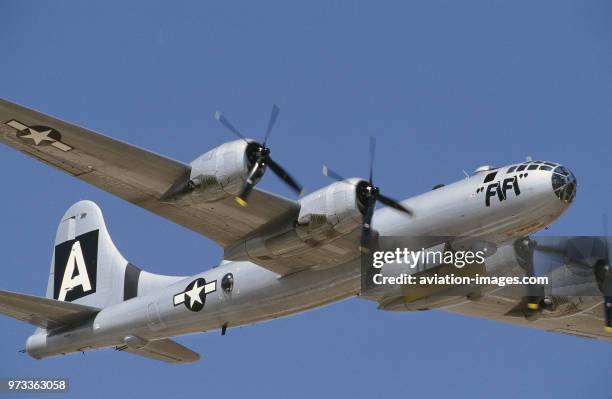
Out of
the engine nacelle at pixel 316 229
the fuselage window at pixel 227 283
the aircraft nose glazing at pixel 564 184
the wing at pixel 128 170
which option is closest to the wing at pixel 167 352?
the fuselage window at pixel 227 283

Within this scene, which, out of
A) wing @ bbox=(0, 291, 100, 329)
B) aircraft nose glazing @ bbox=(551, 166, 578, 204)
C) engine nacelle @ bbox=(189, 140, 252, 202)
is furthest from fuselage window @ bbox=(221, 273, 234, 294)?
aircraft nose glazing @ bbox=(551, 166, 578, 204)

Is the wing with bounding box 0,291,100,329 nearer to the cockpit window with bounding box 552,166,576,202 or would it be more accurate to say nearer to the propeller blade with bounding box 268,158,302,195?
the propeller blade with bounding box 268,158,302,195

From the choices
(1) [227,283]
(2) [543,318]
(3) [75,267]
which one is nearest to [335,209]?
(1) [227,283]

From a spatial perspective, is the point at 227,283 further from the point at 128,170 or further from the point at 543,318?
the point at 543,318

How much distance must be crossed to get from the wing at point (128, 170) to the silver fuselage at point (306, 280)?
6.71 ft

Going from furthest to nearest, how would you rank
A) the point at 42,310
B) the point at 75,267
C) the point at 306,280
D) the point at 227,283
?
the point at 75,267 < the point at 42,310 < the point at 227,283 < the point at 306,280

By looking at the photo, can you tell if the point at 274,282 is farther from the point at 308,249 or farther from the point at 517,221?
the point at 517,221

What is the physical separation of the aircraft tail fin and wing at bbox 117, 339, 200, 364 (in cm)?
171

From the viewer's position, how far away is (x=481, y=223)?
25.6 metres

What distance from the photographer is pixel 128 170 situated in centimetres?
2578

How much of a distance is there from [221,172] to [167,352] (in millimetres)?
9168

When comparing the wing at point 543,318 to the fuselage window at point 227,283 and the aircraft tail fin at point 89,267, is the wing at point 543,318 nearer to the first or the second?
the fuselage window at point 227,283

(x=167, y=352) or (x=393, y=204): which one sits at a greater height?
(x=393, y=204)

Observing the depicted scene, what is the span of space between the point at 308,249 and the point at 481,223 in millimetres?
4493
